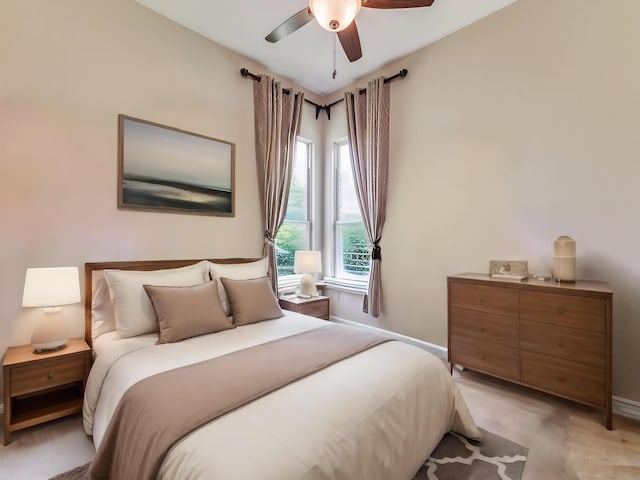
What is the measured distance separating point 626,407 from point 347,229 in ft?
10.0

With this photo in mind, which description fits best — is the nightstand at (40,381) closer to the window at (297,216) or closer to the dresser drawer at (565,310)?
the window at (297,216)

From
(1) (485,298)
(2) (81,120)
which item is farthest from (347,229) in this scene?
(2) (81,120)

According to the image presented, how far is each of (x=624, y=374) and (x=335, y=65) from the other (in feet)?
12.7

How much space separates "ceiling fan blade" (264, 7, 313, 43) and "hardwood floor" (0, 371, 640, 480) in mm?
3042

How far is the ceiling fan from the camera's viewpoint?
5.71 ft

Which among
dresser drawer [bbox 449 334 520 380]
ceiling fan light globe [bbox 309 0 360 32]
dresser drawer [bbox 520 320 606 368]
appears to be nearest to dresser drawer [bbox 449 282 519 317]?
dresser drawer [bbox 520 320 606 368]

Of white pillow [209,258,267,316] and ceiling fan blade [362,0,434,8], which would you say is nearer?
ceiling fan blade [362,0,434,8]

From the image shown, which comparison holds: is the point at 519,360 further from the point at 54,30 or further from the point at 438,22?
the point at 54,30

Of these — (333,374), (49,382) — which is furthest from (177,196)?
(333,374)

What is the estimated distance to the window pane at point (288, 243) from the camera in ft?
12.9

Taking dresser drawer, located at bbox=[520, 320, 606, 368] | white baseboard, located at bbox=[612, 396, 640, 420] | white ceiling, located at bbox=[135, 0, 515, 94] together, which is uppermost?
white ceiling, located at bbox=[135, 0, 515, 94]

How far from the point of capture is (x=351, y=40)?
7.63 ft

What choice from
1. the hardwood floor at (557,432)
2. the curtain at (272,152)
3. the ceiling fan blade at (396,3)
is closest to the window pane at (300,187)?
the curtain at (272,152)

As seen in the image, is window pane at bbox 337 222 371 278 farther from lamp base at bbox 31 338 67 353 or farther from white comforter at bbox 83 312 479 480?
lamp base at bbox 31 338 67 353
